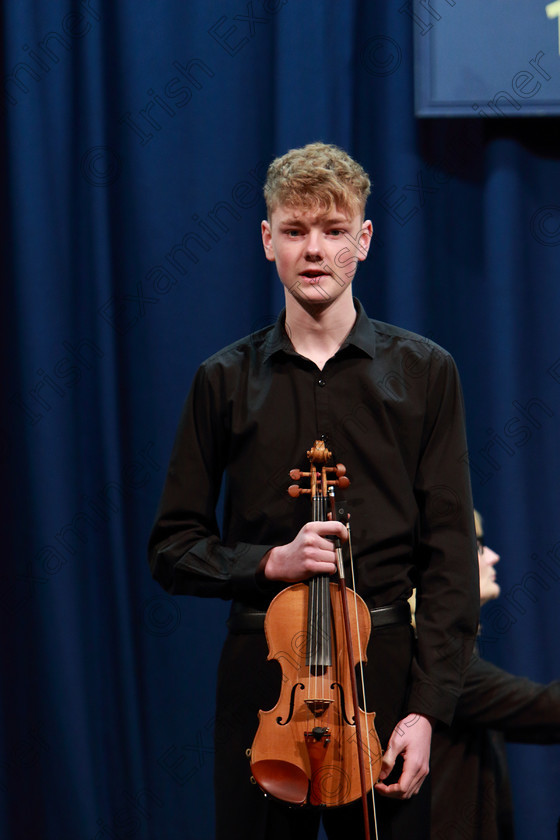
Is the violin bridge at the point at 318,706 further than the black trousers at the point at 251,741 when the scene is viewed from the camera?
No

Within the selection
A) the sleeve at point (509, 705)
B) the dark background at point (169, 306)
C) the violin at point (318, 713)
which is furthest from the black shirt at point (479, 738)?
the violin at point (318, 713)

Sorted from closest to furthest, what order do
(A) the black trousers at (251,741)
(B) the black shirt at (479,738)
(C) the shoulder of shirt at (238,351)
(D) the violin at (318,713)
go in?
(D) the violin at (318,713), (A) the black trousers at (251,741), (C) the shoulder of shirt at (238,351), (B) the black shirt at (479,738)

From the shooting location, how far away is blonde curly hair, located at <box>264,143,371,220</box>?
5.04 ft

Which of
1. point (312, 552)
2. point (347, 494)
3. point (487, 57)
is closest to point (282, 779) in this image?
point (312, 552)

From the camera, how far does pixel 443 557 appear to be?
150 centimetres

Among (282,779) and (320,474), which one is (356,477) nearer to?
(320,474)

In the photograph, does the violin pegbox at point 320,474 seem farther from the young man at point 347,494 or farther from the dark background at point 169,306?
the dark background at point 169,306

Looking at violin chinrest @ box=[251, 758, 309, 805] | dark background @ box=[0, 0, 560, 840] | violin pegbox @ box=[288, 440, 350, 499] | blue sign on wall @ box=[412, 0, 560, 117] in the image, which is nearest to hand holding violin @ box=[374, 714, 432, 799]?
violin chinrest @ box=[251, 758, 309, 805]

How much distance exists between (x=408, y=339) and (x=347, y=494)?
0.31m

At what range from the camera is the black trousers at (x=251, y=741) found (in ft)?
4.71

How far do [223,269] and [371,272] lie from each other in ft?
1.42

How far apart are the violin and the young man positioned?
74 millimetres

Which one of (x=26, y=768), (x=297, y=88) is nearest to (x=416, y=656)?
(x=26, y=768)

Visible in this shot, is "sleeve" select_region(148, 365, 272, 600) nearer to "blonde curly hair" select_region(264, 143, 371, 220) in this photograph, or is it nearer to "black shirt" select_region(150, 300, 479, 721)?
"black shirt" select_region(150, 300, 479, 721)
